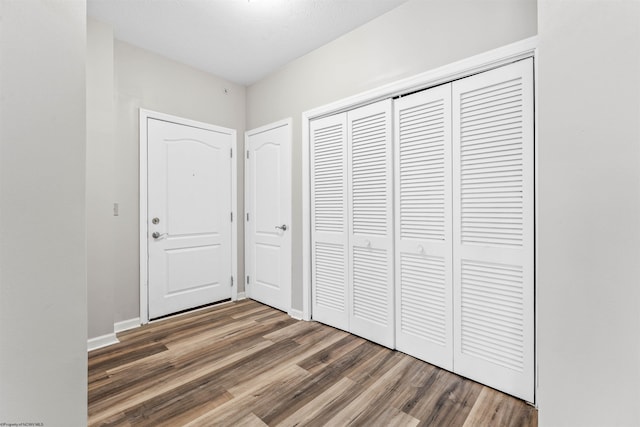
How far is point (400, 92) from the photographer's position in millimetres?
2160

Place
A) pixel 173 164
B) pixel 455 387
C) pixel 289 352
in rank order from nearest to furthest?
pixel 455 387, pixel 289 352, pixel 173 164

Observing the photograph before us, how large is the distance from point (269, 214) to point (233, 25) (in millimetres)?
1819

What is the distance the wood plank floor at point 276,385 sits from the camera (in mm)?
1490

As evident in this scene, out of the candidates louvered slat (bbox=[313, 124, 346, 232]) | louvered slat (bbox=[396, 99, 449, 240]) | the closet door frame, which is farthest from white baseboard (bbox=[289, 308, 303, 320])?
louvered slat (bbox=[396, 99, 449, 240])

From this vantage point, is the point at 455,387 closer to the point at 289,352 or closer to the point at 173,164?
the point at 289,352

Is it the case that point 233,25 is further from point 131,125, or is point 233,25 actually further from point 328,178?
point 328,178

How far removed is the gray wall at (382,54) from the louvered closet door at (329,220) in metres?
0.19

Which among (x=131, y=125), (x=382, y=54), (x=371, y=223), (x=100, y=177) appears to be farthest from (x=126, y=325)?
(x=382, y=54)

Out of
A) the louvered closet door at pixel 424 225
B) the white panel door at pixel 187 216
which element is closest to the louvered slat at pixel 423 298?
the louvered closet door at pixel 424 225
